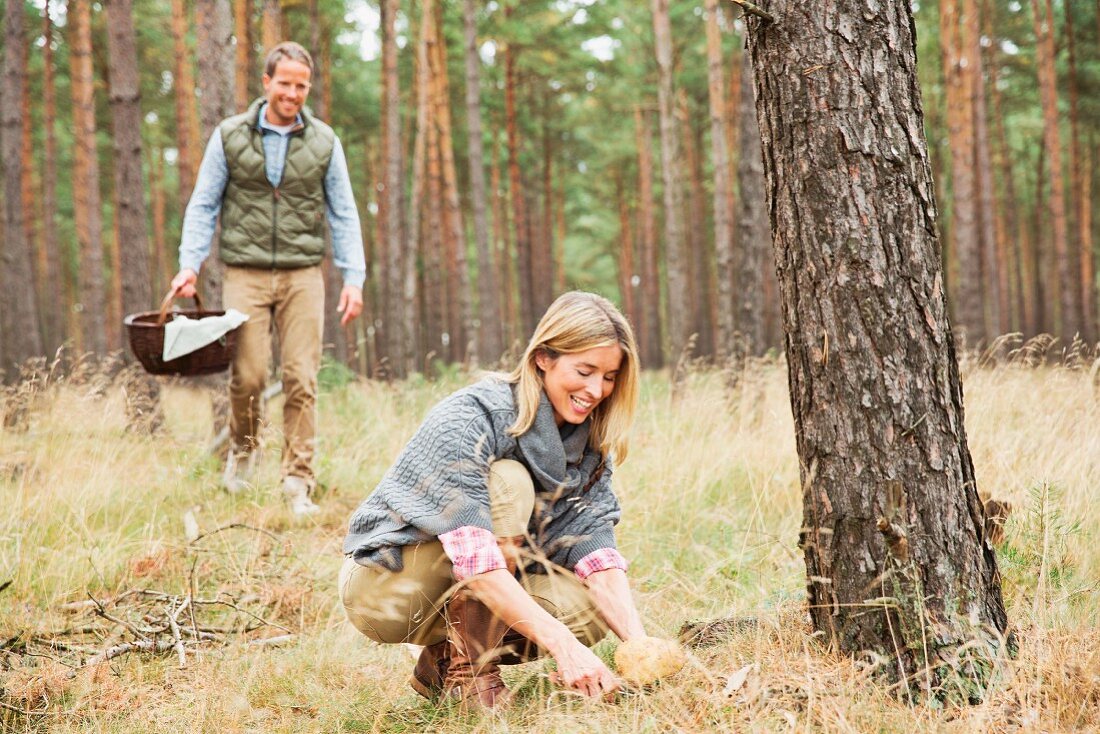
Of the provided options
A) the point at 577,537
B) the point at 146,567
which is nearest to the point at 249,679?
the point at 577,537

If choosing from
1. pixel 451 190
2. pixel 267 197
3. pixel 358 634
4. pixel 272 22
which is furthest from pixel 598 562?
pixel 451 190

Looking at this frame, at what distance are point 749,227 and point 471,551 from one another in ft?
21.4

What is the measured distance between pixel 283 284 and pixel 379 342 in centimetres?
1649

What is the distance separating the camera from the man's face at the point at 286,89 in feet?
13.6

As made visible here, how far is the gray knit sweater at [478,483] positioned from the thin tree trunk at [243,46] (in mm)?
10640

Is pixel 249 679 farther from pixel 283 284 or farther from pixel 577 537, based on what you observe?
pixel 283 284

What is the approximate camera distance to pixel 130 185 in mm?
7348

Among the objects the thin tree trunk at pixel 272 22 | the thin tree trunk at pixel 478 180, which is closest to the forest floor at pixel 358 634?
the thin tree trunk at pixel 478 180

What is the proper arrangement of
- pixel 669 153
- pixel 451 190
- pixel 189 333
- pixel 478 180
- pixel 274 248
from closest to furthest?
pixel 189 333 < pixel 274 248 < pixel 669 153 < pixel 478 180 < pixel 451 190

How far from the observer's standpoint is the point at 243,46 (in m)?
12.6

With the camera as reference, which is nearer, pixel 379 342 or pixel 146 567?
pixel 146 567

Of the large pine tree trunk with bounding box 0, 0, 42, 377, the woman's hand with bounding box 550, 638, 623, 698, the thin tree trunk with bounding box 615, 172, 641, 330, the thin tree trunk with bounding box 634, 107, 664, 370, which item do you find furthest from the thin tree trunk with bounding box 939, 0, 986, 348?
the thin tree trunk with bounding box 615, 172, 641, 330

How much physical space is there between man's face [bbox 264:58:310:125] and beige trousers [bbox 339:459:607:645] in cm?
264

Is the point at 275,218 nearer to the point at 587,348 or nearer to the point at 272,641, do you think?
the point at 272,641
